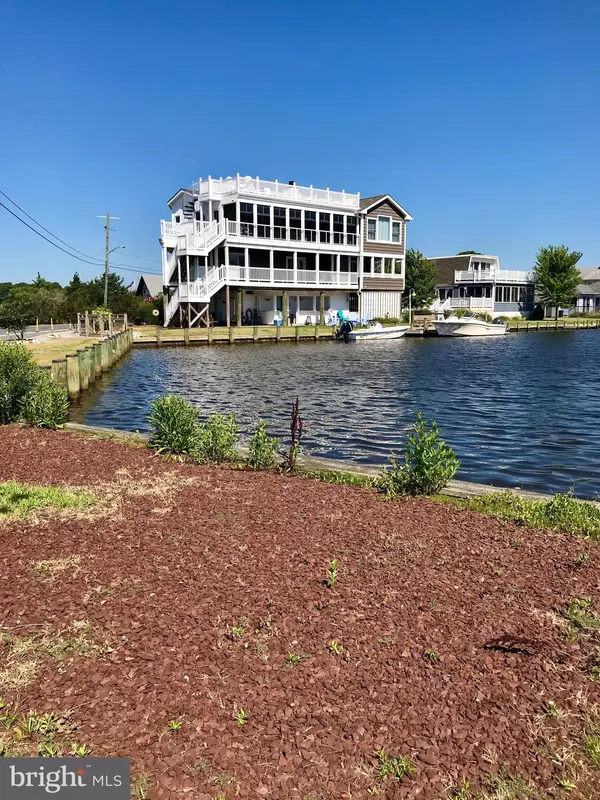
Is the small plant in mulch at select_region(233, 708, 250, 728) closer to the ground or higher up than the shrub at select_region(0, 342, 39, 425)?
closer to the ground

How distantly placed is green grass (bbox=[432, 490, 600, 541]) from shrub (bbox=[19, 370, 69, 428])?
7659 mm

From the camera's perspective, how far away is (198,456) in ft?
32.9

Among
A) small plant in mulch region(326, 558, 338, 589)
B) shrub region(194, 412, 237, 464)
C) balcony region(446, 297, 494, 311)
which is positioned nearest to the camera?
small plant in mulch region(326, 558, 338, 589)

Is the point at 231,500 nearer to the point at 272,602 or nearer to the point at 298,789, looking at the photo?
the point at 272,602

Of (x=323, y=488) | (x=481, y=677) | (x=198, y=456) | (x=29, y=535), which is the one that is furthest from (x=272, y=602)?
(x=198, y=456)

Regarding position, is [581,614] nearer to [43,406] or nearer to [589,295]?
[43,406]

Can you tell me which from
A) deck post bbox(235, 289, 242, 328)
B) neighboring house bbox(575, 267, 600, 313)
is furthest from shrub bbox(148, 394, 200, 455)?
neighboring house bbox(575, 267, 600, 313)

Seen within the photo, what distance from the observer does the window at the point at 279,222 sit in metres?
48.7

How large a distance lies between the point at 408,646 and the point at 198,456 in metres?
6.22

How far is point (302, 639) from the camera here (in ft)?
14.4

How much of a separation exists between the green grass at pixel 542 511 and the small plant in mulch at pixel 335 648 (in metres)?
3.49

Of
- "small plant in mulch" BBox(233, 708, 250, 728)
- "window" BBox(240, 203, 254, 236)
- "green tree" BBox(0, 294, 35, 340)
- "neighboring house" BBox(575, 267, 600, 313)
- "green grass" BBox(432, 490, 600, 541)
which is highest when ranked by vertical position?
"window" BBox(240, 203, 254, 236)

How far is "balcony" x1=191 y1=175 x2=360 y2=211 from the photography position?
45.6m

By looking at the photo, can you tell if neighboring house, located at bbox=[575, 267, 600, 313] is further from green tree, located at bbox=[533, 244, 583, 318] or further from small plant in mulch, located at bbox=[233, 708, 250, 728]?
small plant in mulch, located at bbox=[233, 708, 250, 728]
